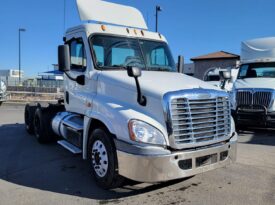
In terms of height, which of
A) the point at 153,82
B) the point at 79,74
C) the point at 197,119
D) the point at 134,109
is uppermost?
the point at 79,74

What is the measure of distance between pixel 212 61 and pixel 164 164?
34.0 m

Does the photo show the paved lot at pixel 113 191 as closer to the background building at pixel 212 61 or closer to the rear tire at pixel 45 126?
the rear tire at pixel 45 126

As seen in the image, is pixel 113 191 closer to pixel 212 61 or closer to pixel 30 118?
pixel 30 118

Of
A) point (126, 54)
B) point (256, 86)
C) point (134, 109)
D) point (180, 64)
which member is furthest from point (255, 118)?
point (134, 109)

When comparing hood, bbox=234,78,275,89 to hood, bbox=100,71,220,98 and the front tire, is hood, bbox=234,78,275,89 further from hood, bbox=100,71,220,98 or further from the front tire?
the front tire

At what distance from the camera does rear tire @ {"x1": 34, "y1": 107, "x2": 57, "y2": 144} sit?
26.8ft

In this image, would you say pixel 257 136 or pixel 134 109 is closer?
pixel 134 109

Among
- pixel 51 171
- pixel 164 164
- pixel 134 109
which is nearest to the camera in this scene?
pixel 164 164

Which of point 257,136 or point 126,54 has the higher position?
point 126,54

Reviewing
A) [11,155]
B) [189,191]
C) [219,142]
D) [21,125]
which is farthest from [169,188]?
[21,125]

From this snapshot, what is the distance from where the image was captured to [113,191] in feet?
16.0

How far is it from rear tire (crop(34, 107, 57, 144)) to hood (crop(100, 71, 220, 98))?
344cm

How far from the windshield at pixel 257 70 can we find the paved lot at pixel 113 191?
4.64m

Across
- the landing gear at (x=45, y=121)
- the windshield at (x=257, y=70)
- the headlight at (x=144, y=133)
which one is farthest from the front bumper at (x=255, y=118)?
the headlight at (x=144, y=133)
